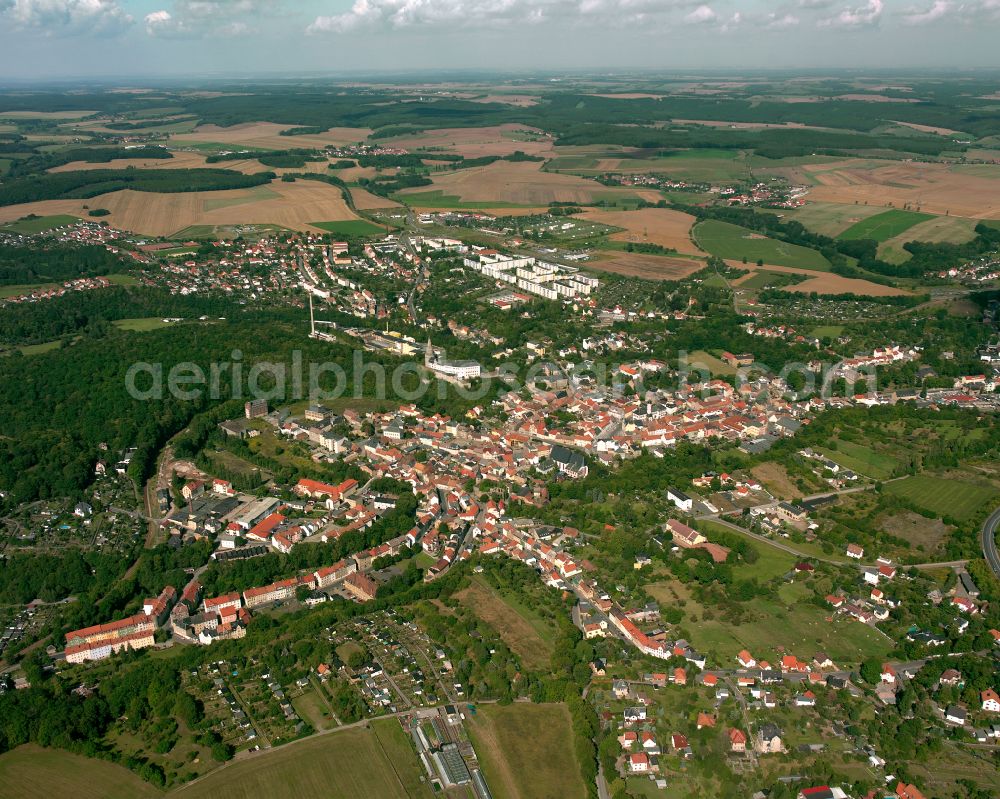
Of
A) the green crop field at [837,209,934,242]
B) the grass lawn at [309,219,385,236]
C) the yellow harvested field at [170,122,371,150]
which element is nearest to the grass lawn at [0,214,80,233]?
the grass lawn at [309,219,385,236]

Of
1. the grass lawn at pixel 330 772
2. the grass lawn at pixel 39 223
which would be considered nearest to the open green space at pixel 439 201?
the grass lawn at pixel 39 223

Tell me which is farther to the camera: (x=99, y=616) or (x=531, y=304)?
(x=531, y=304)

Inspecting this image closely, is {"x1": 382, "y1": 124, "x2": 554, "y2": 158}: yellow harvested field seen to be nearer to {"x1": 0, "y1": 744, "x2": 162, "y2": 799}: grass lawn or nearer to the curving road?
the curving road

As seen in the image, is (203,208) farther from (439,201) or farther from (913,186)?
(913,186)

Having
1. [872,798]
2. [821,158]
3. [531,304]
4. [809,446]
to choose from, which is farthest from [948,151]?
[872,798]

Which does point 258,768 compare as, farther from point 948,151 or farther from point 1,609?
point 948,151

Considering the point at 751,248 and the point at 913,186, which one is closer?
the point at 751,248

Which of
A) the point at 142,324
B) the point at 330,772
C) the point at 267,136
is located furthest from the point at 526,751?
the point at 267,136
